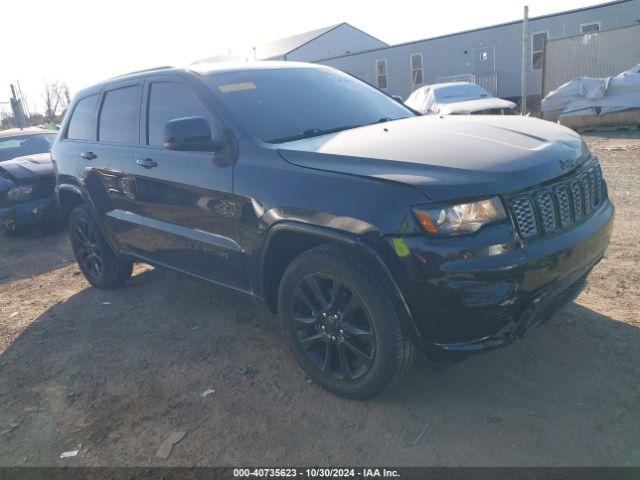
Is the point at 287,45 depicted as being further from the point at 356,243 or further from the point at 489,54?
the point at 356,243

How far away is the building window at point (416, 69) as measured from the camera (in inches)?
1046

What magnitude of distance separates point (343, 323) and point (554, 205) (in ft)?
3.98

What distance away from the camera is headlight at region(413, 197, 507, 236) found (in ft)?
7.74

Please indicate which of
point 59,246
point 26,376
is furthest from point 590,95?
point 26,376

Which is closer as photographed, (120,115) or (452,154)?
(452,154)

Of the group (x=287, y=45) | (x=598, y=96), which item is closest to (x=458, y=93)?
(x=598, y=96)

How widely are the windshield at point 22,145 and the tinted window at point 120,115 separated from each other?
182 inches

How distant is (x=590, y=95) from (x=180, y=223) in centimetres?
1313

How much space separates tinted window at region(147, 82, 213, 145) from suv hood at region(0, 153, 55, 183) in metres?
3.86

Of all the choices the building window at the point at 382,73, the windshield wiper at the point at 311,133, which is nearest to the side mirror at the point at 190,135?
the windshield wiper at the point at 311,133

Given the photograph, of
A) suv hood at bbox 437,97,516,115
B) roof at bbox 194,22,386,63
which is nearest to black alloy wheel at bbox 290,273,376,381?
suv hood at bbox 437,97,516,115

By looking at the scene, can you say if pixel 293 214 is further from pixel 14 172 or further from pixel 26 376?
pixel 14 172

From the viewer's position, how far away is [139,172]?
12.9 ft

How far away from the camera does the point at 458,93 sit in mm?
15609
